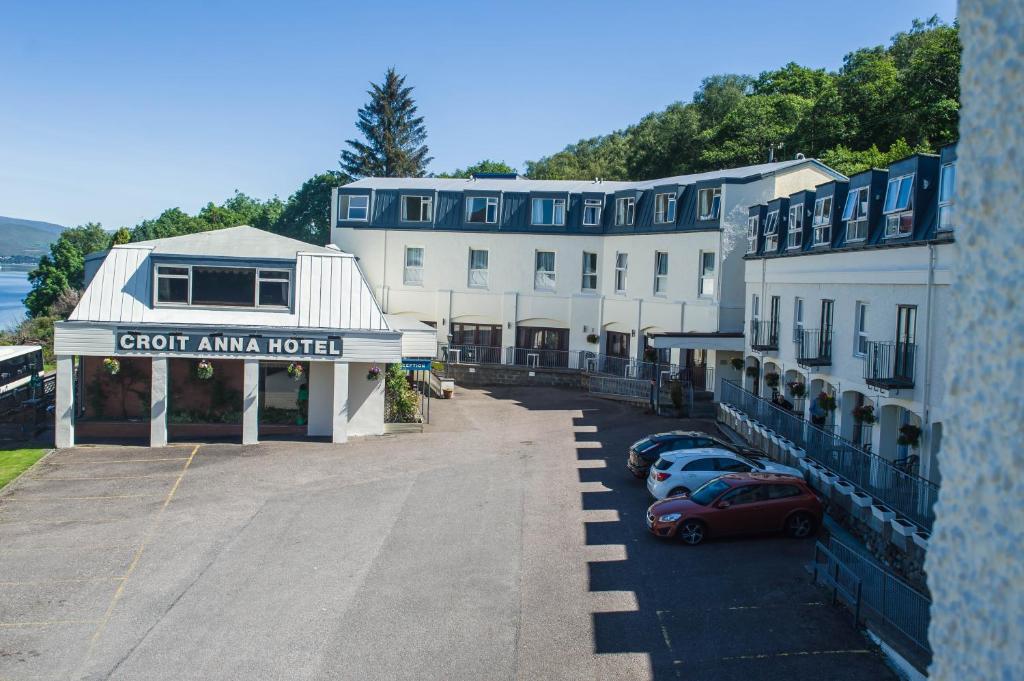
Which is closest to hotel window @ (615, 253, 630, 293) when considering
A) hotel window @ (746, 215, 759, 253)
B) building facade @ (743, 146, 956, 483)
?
hotel window @ (746, 215, 759, 253)

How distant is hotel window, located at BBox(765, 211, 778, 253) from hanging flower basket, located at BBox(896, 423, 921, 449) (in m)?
12.5

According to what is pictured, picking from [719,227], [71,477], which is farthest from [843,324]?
[71,477]

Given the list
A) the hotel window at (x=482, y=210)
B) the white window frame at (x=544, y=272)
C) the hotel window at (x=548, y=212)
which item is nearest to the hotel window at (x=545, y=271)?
the white window frame at (x=544, y=272)

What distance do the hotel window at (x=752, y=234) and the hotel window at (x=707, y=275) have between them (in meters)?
1.65

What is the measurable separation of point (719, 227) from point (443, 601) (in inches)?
944

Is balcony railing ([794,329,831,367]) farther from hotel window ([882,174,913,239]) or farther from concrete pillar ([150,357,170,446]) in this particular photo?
concrete pillar ([150,357,170,446])

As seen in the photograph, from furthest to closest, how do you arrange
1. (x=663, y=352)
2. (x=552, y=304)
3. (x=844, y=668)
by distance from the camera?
(x=552, y=304) < (x=663, y=352) < (x=844, y=668)

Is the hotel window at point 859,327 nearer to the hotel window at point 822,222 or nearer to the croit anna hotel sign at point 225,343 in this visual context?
the hotel window at point 822,222

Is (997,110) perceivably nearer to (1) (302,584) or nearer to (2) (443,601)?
(2) (443,601)

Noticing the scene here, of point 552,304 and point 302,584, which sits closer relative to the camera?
point 302,584

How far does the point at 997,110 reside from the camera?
2.75 meters

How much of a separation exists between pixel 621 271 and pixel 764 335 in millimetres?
13067

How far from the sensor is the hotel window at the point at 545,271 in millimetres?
44031

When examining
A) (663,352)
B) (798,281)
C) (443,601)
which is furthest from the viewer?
(663,352)
